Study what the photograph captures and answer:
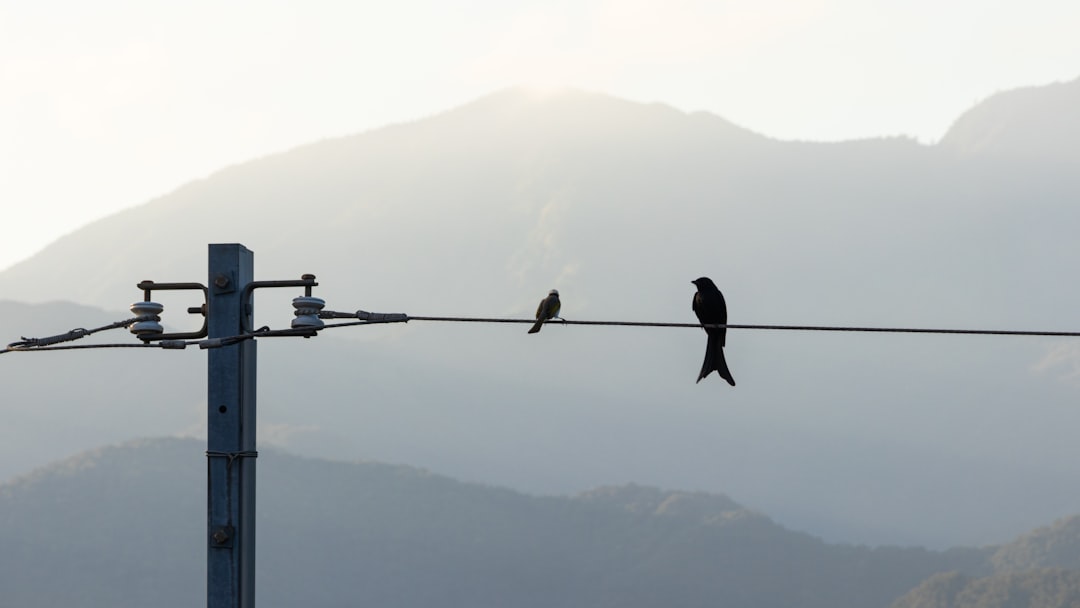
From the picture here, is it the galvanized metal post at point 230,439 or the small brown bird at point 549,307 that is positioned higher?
the small brown bird at point 549,307

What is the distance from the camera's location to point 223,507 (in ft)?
36.6

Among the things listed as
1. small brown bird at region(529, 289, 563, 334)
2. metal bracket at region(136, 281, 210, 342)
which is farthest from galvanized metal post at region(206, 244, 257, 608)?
small brown bird at region(529, 289, 563, 334)

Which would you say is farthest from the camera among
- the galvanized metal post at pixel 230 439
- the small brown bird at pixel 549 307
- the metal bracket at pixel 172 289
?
the small brown bird at pixel 549 307

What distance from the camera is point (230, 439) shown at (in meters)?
11.2

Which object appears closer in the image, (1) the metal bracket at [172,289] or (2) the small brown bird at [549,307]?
(1) the metal bracket at [172,289]

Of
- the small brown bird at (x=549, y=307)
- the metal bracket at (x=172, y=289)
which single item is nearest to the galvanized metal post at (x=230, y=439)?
the metal bracket at (x=172, y=289)

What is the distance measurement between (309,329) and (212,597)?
242 centimetres

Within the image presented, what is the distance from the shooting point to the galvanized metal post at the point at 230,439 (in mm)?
11047

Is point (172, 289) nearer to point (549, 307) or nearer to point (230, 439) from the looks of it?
point (230, 439)

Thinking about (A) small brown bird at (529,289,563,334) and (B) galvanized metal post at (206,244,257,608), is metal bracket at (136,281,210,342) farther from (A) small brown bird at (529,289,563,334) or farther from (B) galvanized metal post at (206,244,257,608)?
(A) small brown bird at (529,289,563,334)

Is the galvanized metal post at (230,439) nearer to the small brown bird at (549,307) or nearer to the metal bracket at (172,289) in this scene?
the metal bracket at (172,289)

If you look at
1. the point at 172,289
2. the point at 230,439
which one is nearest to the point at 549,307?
the point at 172,289

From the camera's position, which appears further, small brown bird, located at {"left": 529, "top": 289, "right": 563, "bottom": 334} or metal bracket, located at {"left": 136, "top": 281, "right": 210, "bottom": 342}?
small brown bird, located at {"left": 529, "top": 289, "right": 563, "bottom": 334}

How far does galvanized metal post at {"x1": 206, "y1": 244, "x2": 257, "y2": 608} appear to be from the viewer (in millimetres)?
11047
